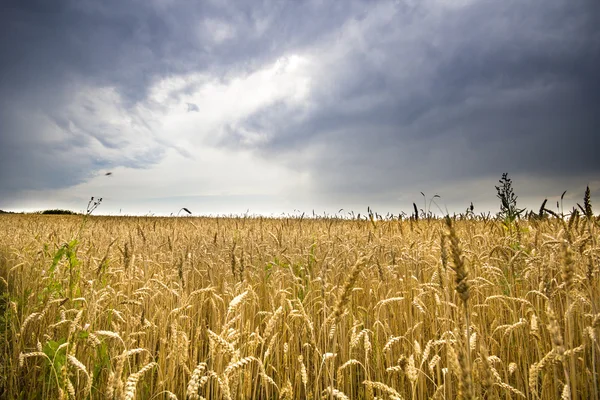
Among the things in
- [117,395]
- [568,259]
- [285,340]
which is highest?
[568,259]

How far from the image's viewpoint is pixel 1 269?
20.4 feet

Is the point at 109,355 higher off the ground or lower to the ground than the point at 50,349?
lower

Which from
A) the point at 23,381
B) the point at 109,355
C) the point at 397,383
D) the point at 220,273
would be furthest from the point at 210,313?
the point at 397,383

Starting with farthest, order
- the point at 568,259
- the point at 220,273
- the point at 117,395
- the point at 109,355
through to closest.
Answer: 1. the point at 220,273
2. the point at 109,355
3. the point at 568,259
4. the point at 117,395

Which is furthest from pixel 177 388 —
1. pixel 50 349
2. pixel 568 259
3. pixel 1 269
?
pixel 1 269

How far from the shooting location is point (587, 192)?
2770 millimetres

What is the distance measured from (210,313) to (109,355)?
1303 millimetres

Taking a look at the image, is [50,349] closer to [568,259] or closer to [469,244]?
[568,259]

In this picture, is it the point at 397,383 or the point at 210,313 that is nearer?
the point at 397,383

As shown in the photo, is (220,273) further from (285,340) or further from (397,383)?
(397,383)

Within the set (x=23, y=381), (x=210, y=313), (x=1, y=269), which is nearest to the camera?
(x=23, y=381)

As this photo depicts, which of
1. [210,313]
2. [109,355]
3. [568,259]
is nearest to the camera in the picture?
[568,259]

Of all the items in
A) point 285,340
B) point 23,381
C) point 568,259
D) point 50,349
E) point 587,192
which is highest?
point 587,192

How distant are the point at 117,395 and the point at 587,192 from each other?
3358 mm
